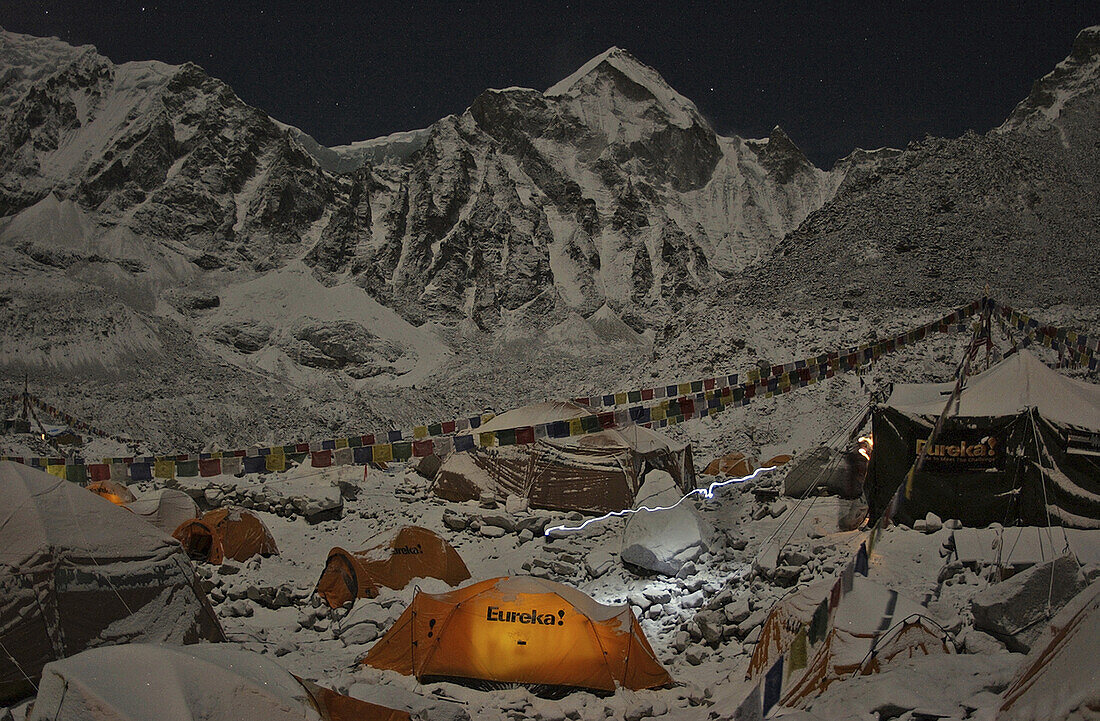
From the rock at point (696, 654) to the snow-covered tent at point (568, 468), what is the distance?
6.01 meters

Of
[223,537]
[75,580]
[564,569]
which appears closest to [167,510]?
[223,537]

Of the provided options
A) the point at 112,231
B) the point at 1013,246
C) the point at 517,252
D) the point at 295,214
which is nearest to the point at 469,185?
the point at 517,252

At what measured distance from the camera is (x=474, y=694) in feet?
24.1

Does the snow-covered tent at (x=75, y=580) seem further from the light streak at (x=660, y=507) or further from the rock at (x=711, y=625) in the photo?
the light streak at (x=660, y=507)

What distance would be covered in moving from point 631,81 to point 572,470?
11184 centimetres

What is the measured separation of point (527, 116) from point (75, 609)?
107 m

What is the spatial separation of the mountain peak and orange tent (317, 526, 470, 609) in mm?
110688

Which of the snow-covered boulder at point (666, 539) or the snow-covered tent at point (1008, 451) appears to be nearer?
the snow-covered tent at point (1008, 451)

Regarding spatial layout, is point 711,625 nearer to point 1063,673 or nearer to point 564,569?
point 564,569

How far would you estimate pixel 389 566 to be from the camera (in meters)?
10.5

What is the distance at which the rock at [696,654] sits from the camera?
7805mm

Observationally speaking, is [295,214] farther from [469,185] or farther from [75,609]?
[75,609]

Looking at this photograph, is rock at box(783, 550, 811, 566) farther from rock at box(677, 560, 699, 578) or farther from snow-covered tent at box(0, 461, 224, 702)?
snow-covered tent at box(0, 461, 224, 702)

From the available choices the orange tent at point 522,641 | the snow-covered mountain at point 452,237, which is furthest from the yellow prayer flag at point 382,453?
the snow-covered mountain at point 452,237
